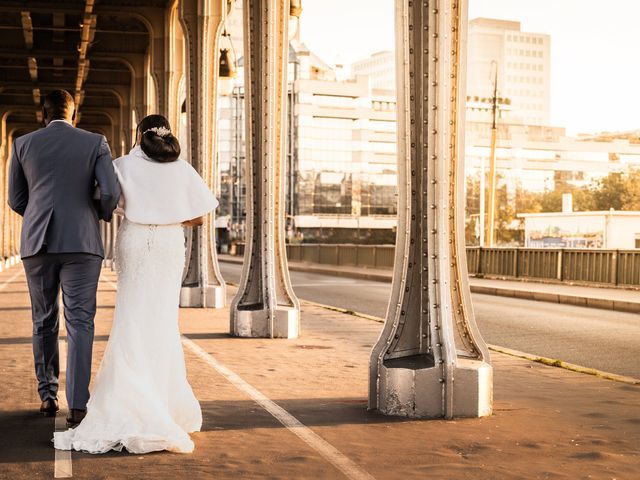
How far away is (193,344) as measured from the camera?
12898 mm

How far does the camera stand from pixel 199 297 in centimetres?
1970

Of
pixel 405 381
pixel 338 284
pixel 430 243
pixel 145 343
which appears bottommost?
pixel 338 284

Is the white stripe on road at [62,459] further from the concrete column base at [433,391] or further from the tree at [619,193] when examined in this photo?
the tree at [619,193]

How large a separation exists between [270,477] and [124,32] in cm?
3032

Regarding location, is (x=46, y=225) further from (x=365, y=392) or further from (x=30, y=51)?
(x=30, y=51)

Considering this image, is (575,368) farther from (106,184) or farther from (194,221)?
(106,184)

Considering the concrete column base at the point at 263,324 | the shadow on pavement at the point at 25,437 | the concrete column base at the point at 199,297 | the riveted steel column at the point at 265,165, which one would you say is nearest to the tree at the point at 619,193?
the concrete column base at the point at 199,297

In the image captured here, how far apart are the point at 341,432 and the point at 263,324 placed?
668 cm

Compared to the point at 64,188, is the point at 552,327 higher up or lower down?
lower down

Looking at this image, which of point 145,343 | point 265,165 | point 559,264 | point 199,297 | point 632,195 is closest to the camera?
point 145,343

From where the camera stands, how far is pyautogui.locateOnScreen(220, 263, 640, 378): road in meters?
13.3

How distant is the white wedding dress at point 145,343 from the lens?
655 centimetres

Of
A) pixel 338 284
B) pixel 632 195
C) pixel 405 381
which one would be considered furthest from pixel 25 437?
pixel 632 195

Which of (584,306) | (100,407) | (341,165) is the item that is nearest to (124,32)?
(584,306)
